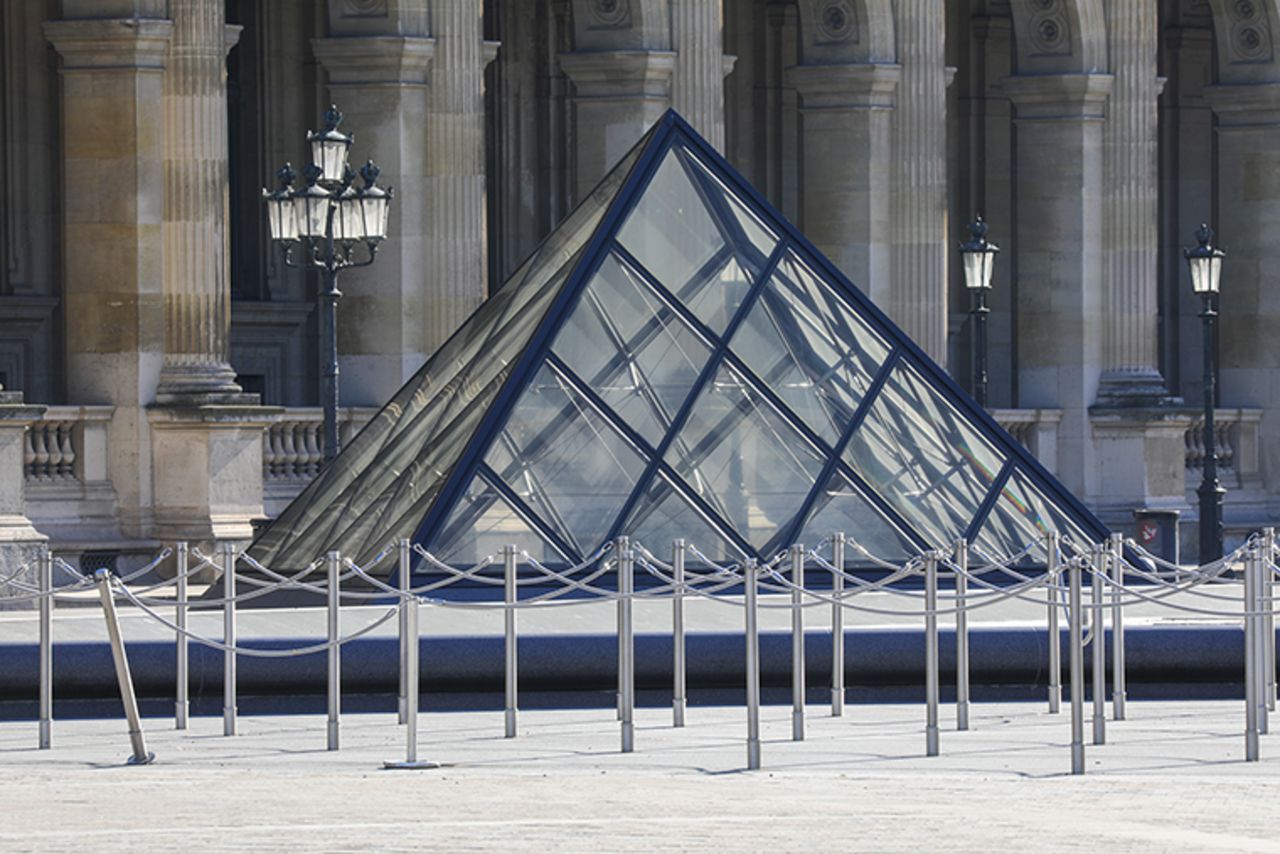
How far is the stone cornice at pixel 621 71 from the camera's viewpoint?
38.8 meters

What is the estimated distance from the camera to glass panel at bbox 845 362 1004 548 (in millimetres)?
24047

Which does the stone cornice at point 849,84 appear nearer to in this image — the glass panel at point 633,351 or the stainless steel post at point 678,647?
the glass panel at point 633,351

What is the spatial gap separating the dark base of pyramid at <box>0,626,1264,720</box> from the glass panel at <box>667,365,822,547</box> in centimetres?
295

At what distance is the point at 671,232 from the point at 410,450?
251cm

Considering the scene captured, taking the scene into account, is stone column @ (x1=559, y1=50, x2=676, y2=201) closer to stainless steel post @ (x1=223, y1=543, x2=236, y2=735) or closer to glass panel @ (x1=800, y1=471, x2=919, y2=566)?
glass panel @ (x1=800, y1=471, x2=919, y2=566)

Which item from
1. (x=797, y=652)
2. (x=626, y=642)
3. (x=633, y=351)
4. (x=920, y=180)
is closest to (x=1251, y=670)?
(x=797, y=652)

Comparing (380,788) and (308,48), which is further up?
(308,48)

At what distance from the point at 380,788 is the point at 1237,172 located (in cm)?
3451

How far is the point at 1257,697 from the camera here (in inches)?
690

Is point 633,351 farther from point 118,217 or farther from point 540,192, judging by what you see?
→ point 540,192

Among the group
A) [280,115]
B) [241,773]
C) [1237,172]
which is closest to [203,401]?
[280,115]

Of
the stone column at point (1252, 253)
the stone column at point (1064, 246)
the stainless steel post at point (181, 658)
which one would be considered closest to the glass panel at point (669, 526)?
the stainless steel post at point (181, 658)

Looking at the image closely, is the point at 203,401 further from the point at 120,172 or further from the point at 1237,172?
the point at 1237,172

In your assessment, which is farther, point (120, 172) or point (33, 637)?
point (120, 172)
